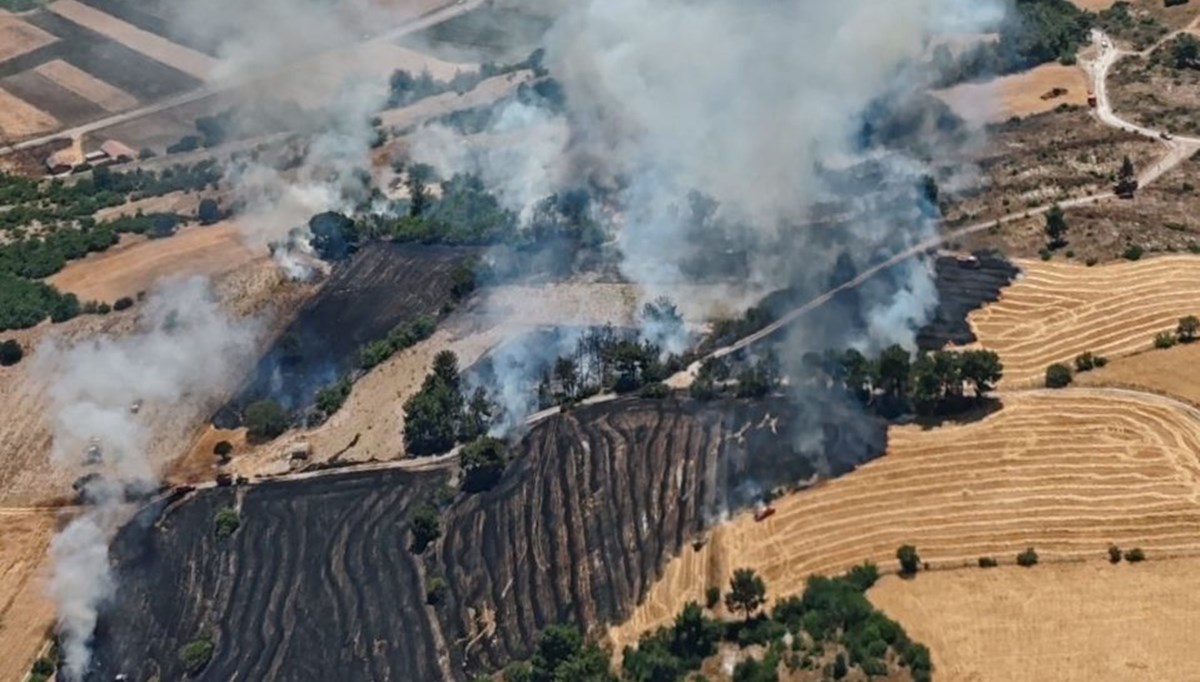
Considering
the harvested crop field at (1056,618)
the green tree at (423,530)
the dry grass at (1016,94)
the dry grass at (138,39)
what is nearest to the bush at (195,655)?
the green tree at (423,530)

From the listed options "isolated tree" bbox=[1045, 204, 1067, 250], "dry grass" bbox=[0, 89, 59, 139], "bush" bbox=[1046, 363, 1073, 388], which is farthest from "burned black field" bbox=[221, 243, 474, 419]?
"dry grass" bbox=[0, 89, 59, 139]

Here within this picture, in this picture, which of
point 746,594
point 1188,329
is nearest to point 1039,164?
point 1188,329

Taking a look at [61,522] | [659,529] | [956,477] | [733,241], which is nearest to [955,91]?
[733,241]

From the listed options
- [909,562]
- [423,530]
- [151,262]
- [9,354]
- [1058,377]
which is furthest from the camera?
[151,262]

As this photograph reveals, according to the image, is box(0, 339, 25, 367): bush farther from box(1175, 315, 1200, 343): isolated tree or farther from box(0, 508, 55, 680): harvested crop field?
box(1175, 315, 1200, 343): isolated tree

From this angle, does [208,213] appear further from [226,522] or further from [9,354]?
[226,522]
